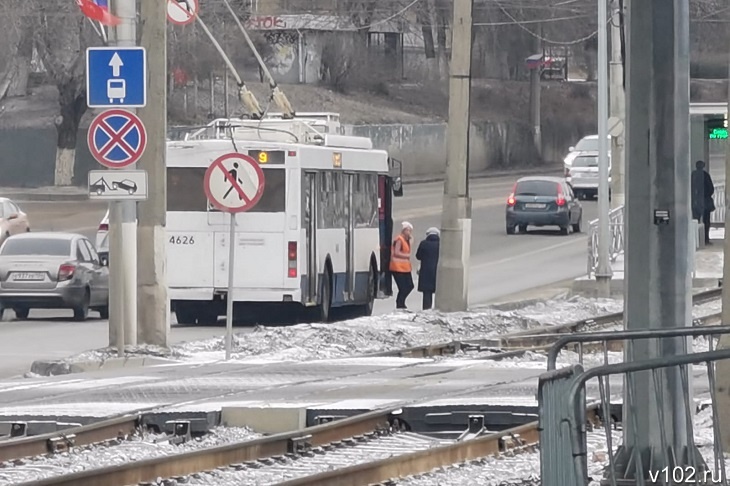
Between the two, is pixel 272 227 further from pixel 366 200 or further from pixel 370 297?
pixel 370 297

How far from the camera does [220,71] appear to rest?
62719mm

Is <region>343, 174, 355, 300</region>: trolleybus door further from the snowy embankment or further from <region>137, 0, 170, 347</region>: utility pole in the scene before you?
<region>137, 0, 170, 347</region>: utility pole

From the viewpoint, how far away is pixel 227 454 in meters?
11.0

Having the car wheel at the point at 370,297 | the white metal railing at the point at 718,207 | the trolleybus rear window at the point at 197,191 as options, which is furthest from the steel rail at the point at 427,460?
the white metal railing at the point at 718,207

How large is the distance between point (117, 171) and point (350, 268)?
34.9 ft

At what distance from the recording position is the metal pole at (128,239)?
18188mm

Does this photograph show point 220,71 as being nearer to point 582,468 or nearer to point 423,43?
point 423,43

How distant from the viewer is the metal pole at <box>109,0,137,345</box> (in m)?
18.2

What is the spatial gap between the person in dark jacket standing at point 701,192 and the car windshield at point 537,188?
7213 millimetres

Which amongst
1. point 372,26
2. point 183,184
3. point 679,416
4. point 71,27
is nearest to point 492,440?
point 679,416

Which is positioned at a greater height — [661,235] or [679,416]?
[661,235]

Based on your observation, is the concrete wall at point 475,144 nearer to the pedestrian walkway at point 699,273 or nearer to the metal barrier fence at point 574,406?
the pedestrian walkway at point 699,273

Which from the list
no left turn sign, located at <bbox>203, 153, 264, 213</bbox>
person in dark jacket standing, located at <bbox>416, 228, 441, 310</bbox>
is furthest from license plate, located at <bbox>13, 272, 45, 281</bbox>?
no left turn sign, located at <bbox>203, 153, 264, 213</bbox>

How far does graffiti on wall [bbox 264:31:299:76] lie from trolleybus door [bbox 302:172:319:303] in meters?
44.9
